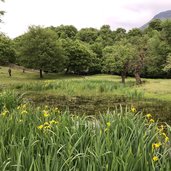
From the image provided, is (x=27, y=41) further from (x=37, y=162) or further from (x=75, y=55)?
(x=37, y=162)

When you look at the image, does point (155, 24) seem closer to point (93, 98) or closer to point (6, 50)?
point (6, 50)

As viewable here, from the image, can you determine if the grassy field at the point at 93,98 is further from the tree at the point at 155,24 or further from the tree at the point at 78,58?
the tree at the point at 155,24

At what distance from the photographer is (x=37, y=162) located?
3.93 meters

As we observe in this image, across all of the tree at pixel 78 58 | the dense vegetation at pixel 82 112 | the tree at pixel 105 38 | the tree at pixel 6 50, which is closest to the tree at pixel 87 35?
the tree at pixel 105 38

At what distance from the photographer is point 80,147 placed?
4766 mm

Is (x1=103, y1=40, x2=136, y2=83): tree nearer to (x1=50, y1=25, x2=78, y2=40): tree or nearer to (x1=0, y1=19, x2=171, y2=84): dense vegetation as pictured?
(x1=0, y1=19, x2=171, y2=84): dense vegetation

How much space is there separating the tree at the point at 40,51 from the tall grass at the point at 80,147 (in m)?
47.5

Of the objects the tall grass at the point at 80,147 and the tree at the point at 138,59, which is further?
the tree at the point at 138,59

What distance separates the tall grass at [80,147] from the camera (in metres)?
3.92

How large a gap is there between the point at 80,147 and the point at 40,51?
50.0 m

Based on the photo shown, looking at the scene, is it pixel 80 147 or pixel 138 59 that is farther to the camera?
pixel 138 59

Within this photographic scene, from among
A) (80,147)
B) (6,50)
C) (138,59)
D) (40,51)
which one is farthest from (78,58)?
(80,147)

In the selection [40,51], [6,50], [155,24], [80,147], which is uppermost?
[155,24]

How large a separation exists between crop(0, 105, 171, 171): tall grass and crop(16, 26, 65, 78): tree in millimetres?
47499
